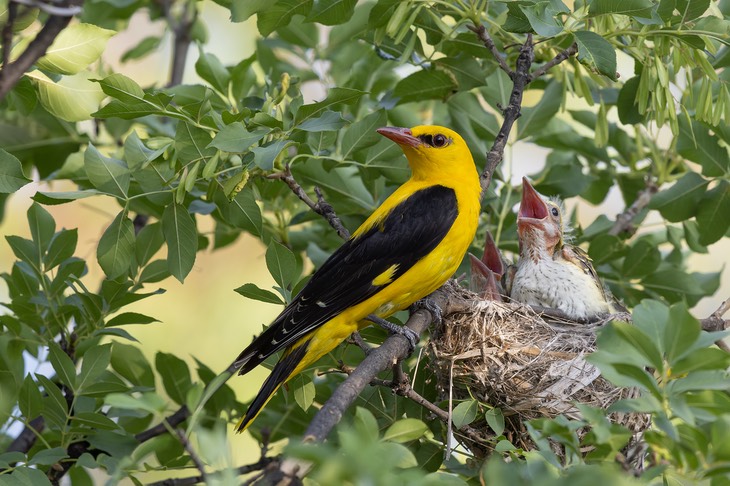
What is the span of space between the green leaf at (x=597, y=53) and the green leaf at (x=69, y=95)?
178cm

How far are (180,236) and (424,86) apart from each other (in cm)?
141

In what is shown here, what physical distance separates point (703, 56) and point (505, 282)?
1.98 meters

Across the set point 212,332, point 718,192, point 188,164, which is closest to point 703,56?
point 718,192

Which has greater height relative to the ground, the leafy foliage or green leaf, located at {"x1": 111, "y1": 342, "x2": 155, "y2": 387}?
the leafy foliage

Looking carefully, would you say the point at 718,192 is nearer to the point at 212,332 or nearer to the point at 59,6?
the point at 59,6

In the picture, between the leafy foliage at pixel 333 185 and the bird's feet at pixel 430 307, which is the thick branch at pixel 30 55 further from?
the bird's feet at pixel 430 307

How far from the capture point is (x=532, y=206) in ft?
16.4

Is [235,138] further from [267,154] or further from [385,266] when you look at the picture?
[385,266]

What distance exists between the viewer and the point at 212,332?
7.17m

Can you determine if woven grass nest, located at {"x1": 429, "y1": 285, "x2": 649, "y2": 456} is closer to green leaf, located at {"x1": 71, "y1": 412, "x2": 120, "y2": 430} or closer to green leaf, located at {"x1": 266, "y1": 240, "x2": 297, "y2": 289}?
green leaf, located at {"x1": 266, "y1": 240, "x2": 297, "y2": 289}

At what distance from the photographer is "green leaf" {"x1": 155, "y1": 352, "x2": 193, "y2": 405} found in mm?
4027

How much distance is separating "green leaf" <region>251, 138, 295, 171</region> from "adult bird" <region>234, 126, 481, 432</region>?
775mm

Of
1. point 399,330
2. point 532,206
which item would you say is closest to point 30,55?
point 399,330

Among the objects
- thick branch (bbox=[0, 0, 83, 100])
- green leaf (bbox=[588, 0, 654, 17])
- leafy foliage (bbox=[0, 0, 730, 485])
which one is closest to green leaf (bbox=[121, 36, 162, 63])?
leafy foliage (bbox=[0, 0, 730, 485])
